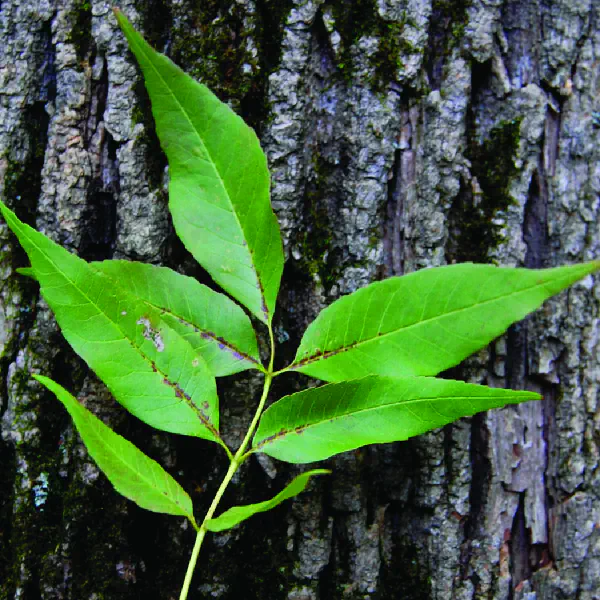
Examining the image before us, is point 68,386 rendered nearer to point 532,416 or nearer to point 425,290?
point 425,290

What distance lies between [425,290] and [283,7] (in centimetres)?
60

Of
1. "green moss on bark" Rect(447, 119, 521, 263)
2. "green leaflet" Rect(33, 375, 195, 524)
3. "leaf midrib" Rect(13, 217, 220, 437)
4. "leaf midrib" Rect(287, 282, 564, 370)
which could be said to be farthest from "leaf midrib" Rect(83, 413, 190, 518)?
"green moss on bark" Rect(447, 119, 521, 263)

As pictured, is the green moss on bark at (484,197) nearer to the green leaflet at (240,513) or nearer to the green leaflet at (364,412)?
the green leaflet at (364,412)

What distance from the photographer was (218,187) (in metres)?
1.03

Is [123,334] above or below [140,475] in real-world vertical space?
above

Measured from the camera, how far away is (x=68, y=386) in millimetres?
1162

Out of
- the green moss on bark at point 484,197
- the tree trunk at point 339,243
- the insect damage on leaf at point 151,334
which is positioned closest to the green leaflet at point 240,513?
the tree trunk at point 339,243

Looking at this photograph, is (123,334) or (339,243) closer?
(123,334)

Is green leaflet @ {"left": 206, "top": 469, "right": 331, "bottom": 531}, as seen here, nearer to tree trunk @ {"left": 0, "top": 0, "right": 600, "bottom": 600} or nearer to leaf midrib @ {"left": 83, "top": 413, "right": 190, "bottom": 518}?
leaf midrib @ {"left": 83, "top": 413, "right": 190, "bottom": 518}

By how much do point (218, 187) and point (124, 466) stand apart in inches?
18.4

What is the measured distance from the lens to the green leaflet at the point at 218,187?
1002 mm

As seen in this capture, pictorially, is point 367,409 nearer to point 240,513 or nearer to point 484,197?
point 240,513

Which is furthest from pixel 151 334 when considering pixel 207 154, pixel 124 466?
pixel 207 154

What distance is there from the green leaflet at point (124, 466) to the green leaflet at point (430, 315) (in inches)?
11.9
